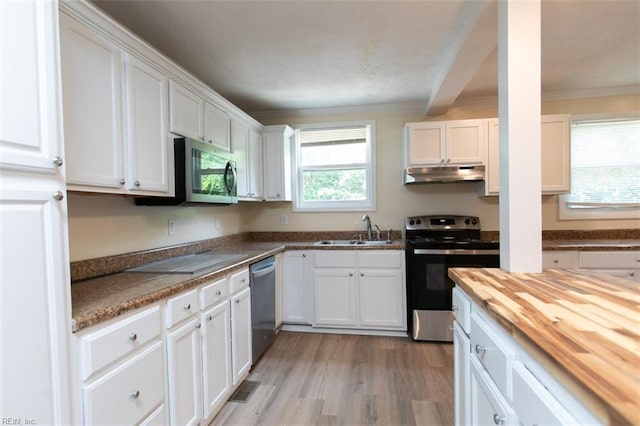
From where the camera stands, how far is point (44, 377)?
937 mm

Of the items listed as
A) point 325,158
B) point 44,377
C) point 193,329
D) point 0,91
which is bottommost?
point 193,329

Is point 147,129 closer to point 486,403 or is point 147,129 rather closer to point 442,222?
point 486,403

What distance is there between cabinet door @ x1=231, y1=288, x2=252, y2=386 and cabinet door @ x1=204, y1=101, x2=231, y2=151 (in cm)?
123

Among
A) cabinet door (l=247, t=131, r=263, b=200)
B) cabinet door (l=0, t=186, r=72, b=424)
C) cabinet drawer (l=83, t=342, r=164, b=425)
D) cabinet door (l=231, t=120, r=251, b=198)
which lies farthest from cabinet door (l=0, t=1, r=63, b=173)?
cabinet door (l=247, t=131, r=263, b=200)

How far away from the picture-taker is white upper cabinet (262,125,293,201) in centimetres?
353

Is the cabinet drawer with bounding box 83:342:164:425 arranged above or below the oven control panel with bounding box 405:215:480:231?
below

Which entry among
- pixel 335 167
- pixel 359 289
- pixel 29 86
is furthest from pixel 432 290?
pixel 29 86

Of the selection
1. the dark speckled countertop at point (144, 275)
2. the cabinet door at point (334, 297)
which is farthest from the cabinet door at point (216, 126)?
the cabinet door at point (334, 297)

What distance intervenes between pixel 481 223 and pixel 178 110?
3159 millimetres

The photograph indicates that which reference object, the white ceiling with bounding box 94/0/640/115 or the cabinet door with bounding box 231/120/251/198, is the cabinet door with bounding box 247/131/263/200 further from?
the white ceiling with bounding box 94/0/640/115

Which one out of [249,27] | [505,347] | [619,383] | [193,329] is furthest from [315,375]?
[249,27]

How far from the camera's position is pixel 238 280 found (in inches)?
86.0

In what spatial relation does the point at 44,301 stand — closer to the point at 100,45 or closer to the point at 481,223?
the point at 100,45

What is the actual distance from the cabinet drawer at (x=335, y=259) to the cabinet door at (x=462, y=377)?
1575mm
